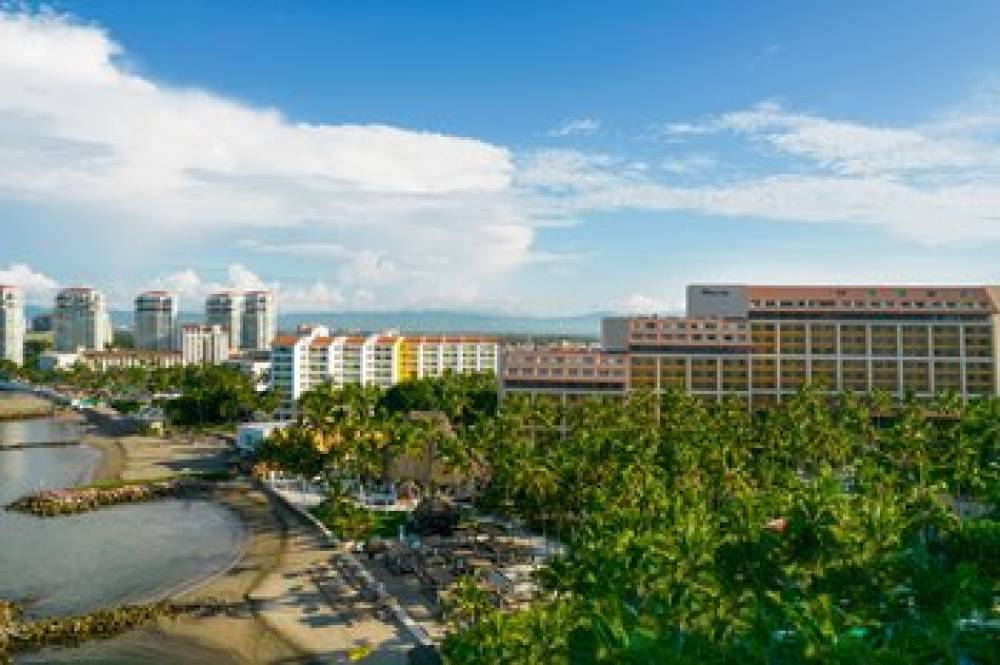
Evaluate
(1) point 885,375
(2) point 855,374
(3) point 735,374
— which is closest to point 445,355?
(3) point 735,374

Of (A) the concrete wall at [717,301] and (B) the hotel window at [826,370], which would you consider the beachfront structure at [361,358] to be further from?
(B) the hotel window at [826,370]

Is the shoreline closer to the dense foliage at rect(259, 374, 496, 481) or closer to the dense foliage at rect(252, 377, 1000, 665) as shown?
the dense foliage at rect(259, 374, 496, 481)

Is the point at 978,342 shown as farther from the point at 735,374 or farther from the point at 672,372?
the point at 672,372

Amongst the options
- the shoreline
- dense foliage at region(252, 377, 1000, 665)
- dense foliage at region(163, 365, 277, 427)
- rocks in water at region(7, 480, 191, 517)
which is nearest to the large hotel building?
dense foliage at region(252, 377, 1000, 665)

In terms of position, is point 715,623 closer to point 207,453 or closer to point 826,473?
point 826,473

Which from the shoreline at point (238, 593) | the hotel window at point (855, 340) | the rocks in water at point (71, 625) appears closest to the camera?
the shoreline at point (238, 593)

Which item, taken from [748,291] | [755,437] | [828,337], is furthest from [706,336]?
[755,437]

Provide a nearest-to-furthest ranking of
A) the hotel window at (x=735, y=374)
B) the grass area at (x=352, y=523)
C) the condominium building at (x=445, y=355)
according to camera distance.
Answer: the grass area at (x=352, y=523)
the hotel window at (x=735, y=374)
the condominium building at (x=445, y=355)

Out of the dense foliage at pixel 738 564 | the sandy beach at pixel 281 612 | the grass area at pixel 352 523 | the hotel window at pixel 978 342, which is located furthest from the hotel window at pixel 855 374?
the sandy beach at pixel 281 612
